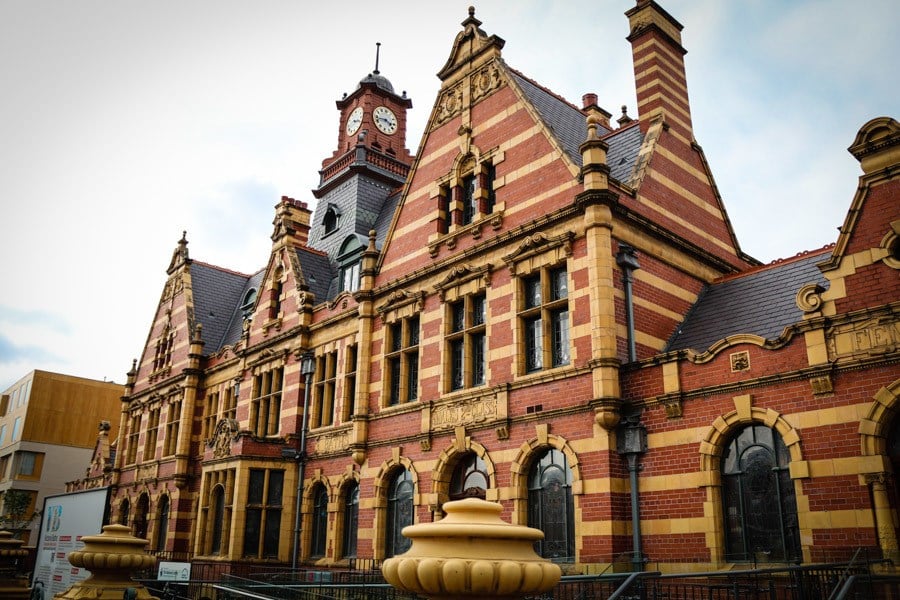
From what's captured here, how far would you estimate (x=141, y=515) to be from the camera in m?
35.3

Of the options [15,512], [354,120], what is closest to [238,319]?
[354,120]

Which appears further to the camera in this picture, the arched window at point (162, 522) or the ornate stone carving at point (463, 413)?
the arched window at point (162, 522)

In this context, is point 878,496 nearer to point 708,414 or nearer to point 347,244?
point 708,414

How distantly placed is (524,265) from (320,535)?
Answer: 11.7m

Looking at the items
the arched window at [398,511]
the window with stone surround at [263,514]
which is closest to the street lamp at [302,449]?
the window with stone surround at [263,514]

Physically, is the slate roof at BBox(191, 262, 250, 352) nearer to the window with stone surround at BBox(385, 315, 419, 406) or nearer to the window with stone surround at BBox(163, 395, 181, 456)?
the window with stone surround at BBox(163, 395, 181, 456)

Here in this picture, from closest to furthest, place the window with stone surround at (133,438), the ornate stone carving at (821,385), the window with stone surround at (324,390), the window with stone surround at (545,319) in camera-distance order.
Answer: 1. the ornate stone carving at (821,385)
2. the window with stone surround at (545,319)
3. the window with stone surround at (324,390)
4. the window with stone surround at (133,438)

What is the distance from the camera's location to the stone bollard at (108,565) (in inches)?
386

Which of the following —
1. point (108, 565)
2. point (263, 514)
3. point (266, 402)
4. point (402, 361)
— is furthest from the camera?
point (266, 402)

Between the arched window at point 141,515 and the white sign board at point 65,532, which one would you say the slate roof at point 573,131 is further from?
the arched window at point 141,515

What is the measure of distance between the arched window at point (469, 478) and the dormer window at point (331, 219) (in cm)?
1603

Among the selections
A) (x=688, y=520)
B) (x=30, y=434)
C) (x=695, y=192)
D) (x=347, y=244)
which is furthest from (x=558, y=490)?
(x=30, y=434)

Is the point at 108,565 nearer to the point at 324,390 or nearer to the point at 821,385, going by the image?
the point at 821,385

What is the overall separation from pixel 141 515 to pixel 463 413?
900 inches
